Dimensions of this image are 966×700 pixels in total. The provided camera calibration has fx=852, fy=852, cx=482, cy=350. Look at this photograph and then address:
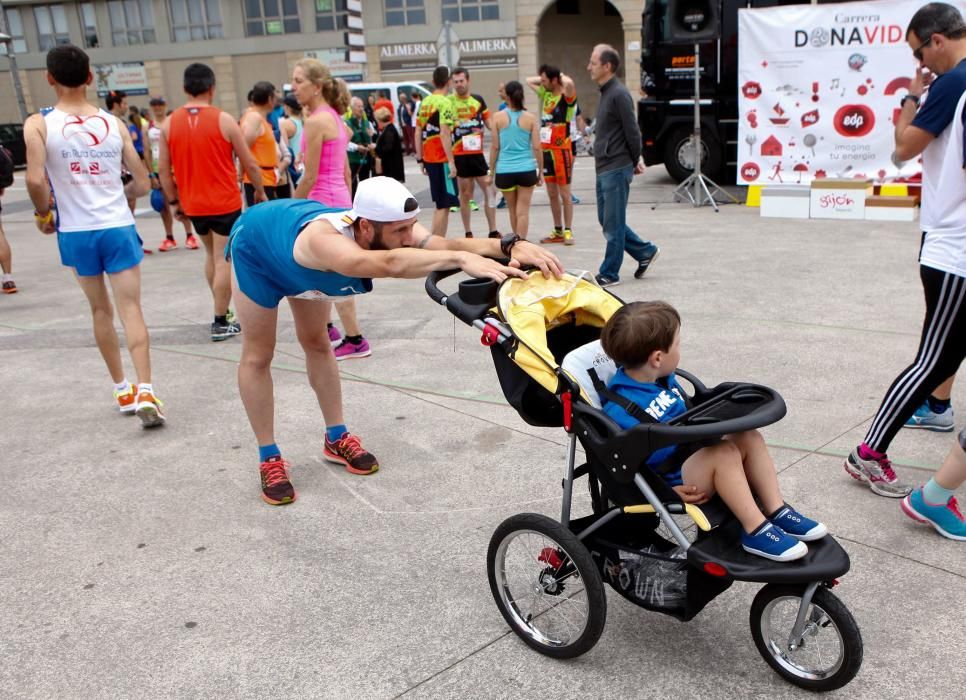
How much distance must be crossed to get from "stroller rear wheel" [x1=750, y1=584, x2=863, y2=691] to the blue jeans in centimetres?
487

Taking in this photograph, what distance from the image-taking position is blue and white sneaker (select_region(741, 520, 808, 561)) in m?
2.31

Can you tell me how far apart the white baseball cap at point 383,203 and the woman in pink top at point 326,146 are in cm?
255

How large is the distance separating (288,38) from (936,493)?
40136mm

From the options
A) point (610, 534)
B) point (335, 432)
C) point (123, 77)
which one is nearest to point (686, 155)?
point (335, 432)

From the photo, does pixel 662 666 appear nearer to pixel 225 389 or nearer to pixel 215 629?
pixel 215 629

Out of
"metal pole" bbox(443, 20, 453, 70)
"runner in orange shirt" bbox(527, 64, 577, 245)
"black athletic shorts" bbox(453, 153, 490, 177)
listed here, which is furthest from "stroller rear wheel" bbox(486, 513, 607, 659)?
"metal pole" bbox(443, 20, 453, 70)

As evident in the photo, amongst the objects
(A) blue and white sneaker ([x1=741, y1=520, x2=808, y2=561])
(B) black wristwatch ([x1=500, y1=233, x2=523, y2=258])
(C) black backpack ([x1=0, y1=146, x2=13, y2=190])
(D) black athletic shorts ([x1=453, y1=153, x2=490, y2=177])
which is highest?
(C) black backpack ([x1=0, y1=146, x2=13, y2=190])

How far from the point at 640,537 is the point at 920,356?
5.26ft

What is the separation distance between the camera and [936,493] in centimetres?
315

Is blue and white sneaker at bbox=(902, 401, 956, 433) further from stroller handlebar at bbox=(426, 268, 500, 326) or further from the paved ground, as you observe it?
stroller handlebar at bbox=(426, 268, 500, 326)

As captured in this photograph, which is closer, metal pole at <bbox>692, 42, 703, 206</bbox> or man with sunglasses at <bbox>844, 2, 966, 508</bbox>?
man with sunglasses at <bbox>844, 2, 966, 508</bbox>

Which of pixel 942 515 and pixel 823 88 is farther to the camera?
pixel 823 88

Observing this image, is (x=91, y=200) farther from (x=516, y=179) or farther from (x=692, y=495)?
(x=516, y=179)

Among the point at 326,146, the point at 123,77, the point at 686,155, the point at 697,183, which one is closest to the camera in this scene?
the point at 326,146
